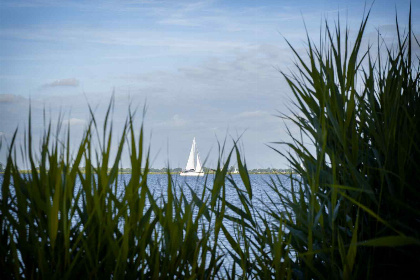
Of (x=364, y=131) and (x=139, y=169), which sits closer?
(x=139, y=169)

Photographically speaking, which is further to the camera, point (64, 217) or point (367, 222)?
point (367, 222)

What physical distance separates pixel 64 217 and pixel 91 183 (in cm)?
19

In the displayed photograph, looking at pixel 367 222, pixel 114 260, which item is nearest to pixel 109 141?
pixel 114 260

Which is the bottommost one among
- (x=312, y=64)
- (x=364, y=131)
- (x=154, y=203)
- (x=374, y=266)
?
(x=374, y=266)

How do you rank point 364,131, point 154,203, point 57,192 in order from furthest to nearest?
1. point 364,131
2. point 154,203
3. point 57,192

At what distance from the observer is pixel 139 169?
4.71 ft

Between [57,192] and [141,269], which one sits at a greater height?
[57,192]

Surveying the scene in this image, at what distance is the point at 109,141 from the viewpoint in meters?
1.42

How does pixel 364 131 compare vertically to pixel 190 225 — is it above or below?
above

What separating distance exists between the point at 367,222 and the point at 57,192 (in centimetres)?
122

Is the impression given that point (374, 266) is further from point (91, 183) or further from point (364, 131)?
point (91, 183)

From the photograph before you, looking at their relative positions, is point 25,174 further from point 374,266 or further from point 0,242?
point 374,266

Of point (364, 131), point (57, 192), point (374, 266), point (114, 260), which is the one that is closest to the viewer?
point (57, 192)

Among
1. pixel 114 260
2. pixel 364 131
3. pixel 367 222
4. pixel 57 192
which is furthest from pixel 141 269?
pixel 364 131
